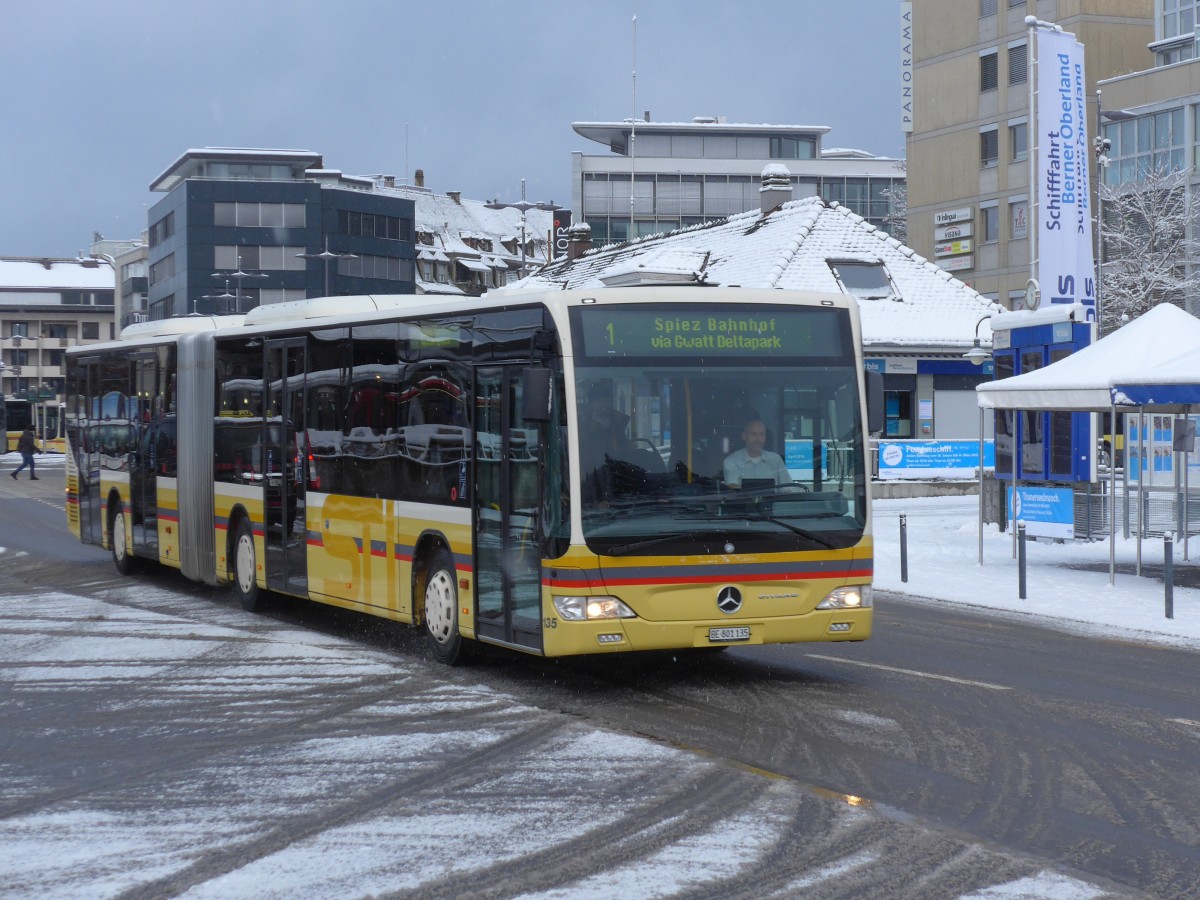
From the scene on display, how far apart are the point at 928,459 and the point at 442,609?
2922 cm

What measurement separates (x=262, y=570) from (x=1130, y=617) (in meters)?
8.46

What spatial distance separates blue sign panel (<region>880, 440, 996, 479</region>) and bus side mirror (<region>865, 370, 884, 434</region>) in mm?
28551

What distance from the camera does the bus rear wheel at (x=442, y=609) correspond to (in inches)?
483

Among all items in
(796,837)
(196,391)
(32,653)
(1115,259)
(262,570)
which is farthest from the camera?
(1115,259)

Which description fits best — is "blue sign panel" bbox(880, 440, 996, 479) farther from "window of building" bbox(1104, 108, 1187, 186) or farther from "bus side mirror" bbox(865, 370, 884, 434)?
"window of building" bbox(1104, 108, 1187, 186)

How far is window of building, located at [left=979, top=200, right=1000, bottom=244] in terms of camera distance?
70.2 metres

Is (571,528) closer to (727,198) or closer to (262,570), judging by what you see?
(262,570)

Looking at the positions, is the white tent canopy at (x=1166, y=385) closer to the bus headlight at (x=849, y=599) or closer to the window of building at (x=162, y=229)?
the bus headlight at (x=849, y=599)

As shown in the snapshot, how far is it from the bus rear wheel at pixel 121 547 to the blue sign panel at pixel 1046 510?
11.3 metres

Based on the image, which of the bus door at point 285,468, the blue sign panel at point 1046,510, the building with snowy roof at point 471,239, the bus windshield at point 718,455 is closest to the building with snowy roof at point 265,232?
the building with snowy roof at point 471,239

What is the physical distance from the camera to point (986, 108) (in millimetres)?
70875

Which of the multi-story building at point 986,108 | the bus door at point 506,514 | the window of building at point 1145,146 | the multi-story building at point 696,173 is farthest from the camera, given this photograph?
the multi-story building at point 696,173

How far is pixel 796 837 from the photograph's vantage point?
7.05 meters

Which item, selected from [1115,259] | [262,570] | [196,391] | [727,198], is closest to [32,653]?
[262,570]
